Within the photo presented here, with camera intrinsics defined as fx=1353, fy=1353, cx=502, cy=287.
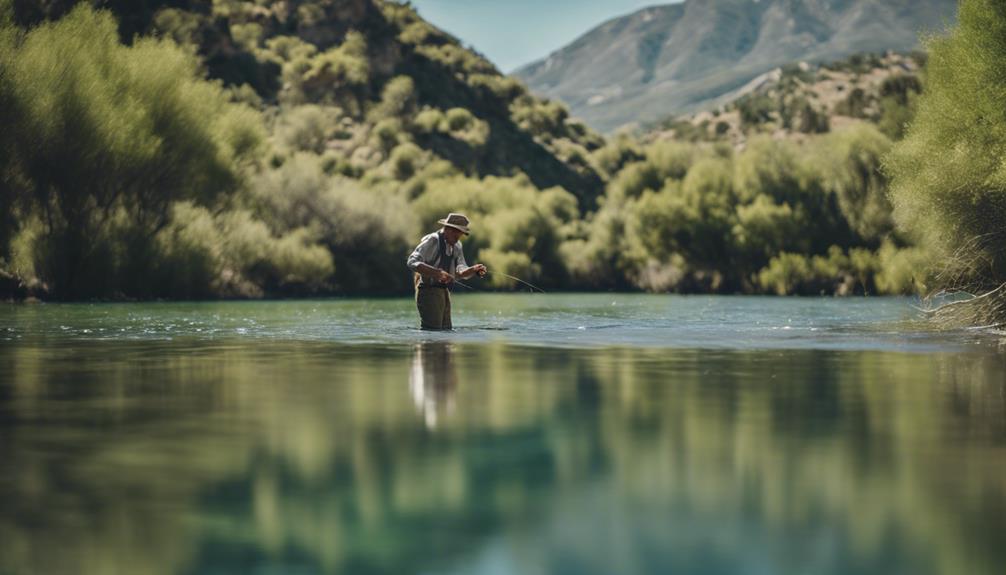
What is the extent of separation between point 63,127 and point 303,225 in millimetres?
21401

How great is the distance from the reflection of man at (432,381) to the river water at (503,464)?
0.25 feet

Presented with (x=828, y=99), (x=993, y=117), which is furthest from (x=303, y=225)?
(x=828, y=99)

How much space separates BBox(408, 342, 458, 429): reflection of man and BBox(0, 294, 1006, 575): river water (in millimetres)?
78

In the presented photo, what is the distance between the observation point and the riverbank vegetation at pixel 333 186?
4500 cm

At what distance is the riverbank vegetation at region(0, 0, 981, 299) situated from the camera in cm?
4500

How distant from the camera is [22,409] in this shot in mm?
13203

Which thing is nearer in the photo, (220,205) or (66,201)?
(66,201)

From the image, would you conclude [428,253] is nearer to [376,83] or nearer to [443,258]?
[443,258]

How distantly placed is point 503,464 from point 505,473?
39 centimetres

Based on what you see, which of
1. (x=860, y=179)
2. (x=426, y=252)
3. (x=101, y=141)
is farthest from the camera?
(x=860, y=179)

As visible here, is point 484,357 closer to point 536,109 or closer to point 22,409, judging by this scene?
point 22,409

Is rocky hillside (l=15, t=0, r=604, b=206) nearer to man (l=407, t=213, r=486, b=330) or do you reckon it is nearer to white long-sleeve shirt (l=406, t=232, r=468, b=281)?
man (l=407, t=213, r=486, b=330)

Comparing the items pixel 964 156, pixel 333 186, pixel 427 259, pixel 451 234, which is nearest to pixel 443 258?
pixel 427 259

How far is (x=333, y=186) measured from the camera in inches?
2621
